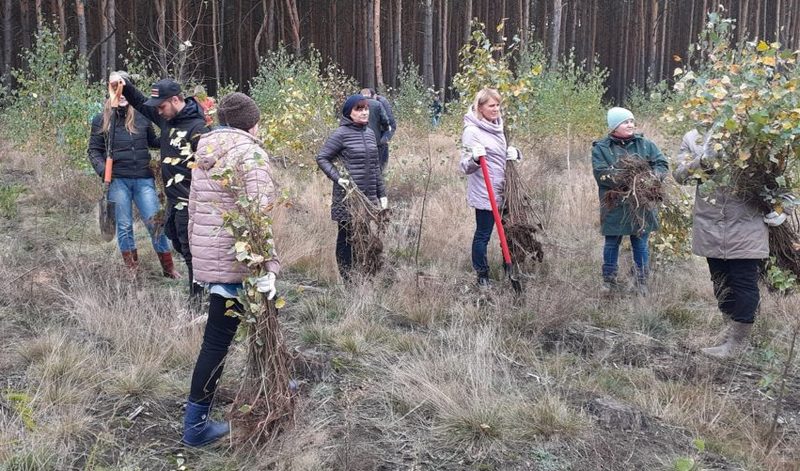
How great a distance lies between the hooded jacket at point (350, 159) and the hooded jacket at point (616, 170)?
1.72 metres

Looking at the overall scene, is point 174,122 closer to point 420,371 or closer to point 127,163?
point 127,163

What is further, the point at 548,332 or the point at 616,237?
the point at 616,237

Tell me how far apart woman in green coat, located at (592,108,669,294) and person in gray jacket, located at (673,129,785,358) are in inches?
33.3

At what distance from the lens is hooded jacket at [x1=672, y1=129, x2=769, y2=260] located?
13.8 ft

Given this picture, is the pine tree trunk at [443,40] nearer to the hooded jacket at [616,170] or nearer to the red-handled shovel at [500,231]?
the hooded jacket at [616,170]

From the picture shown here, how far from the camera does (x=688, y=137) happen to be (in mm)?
4547

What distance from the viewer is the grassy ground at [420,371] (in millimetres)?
3303

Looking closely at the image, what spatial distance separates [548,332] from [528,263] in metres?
1.21

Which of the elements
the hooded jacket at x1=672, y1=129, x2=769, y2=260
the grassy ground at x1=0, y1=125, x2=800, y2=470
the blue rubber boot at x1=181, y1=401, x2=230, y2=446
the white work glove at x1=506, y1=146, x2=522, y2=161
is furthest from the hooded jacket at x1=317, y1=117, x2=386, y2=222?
the blue rubber boot at x1=181, y1=401, x2=230, y2=446

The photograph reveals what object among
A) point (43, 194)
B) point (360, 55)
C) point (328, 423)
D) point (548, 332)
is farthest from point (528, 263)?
point (360, 55)

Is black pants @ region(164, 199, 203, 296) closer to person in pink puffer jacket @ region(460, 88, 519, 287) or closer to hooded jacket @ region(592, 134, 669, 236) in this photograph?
person in pink puffer jacket @ region(460, 88, 519, 287)

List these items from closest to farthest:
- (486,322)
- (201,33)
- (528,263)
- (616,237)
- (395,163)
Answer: (486,322)
(616,237)
(528,263)
(395,163)
(201,33)

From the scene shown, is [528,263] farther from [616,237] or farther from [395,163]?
[395,163]

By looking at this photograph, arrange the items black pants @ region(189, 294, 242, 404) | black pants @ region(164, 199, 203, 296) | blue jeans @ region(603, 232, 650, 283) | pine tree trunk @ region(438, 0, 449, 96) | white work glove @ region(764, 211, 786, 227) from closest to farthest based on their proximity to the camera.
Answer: black pants @ region(189, 294, 242, 404)
white work glove @ region(764, 211, 786, 227)
black pants @ region(164, 199, 203, 296)
blue jeans @ region(603, 232, 650, 283)
pine tree trunk @ region(438, 0, 449, 96)
